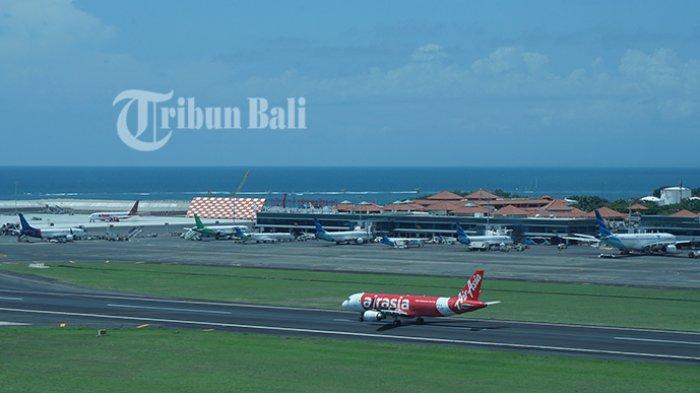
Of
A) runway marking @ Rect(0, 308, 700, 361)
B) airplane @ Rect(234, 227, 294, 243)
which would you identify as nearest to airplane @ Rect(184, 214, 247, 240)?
airplane @ Rect(234, 227, 294, 243)

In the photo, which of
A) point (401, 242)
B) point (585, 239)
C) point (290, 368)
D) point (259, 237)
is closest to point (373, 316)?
point (290, 368)

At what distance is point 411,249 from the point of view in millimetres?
158500

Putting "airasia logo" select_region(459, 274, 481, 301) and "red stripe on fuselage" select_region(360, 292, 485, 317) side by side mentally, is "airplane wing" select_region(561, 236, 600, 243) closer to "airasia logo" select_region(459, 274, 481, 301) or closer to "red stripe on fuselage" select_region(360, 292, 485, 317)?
"airasia logo" select_region(459, 274, 481, 301)

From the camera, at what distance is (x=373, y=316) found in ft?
250

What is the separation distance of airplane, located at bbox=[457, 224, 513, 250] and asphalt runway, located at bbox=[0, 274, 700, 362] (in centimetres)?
7191

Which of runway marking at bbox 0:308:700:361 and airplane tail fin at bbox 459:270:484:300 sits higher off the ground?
airplane tail fin at bbox 459:270:484:300

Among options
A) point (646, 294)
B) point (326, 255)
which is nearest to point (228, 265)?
point (326, 255)

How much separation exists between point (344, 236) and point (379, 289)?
233 feet

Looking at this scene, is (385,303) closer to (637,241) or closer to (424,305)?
(424,305)

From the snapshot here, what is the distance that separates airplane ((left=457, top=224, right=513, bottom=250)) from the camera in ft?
513

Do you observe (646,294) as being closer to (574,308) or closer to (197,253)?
(574,308)

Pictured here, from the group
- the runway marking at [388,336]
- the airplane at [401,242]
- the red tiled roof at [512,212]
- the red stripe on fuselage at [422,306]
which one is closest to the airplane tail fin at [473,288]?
the red stripe on fuselage at [422,306]

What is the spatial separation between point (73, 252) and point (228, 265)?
3079 centimetres

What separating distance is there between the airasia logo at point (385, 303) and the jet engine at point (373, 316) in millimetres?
616
